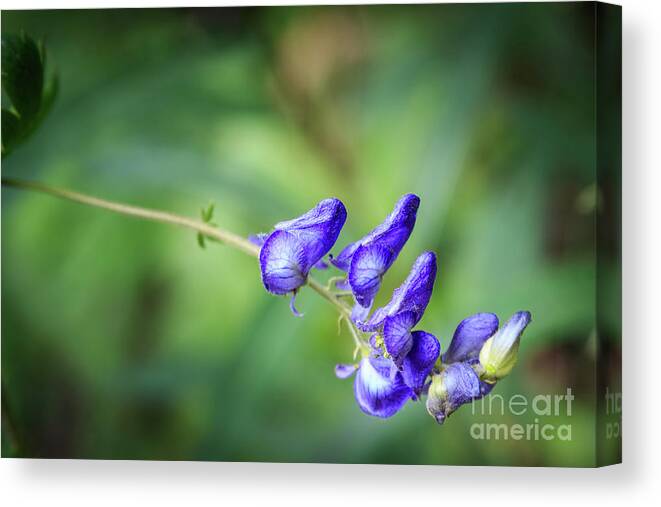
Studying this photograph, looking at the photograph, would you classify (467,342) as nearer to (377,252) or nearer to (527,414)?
(377,252)

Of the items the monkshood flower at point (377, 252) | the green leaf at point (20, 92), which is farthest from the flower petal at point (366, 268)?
the green leaf at point (20, 92)

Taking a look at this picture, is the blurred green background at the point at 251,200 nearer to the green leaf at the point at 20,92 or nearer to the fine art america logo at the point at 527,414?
the fine art america logo at the point at 527,414

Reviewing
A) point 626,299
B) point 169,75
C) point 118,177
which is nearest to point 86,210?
point 118,177

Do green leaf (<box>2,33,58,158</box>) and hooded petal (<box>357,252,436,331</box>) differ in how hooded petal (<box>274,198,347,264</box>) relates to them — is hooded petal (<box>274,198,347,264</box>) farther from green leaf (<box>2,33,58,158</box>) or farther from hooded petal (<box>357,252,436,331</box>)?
green leaf (<box>2,33,58,158</box>)

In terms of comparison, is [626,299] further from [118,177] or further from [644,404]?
[118,177]

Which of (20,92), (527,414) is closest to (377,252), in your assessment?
(20,92)

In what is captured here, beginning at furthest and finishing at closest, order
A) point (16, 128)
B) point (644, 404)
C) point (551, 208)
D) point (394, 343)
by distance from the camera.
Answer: point (551, 208) → point (644, 404) → point (16, 128) → point (394, 343)

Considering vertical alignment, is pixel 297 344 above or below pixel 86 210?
below

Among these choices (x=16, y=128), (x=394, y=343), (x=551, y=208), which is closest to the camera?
(x=394, y=343)
